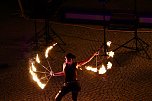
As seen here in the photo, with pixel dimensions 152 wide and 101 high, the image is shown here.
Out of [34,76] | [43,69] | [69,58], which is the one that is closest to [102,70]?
[43,69]

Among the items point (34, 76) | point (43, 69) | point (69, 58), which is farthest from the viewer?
point (43, 69)

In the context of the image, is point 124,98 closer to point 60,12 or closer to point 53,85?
point 53,85

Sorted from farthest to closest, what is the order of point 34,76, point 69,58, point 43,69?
point 43,69, point 34,76, point 69,58

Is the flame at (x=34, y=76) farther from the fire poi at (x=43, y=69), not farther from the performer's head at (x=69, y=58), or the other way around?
the performer's head at (x=69, y=58)

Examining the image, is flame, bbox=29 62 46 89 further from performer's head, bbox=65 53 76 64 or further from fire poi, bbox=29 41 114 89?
performer's head, bbox=65 53 76 64

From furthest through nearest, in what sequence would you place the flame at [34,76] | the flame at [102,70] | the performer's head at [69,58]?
1. the flame at [102,70]
2. the flame at [34,76]
3. the performer's head at [69,58]

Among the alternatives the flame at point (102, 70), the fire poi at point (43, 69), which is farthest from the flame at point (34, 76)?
the flame at point (102, 70)

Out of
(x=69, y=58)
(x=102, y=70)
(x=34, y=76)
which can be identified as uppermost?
(x=69, y=58)

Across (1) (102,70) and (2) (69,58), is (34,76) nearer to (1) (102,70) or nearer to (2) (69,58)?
(1) (102,70)

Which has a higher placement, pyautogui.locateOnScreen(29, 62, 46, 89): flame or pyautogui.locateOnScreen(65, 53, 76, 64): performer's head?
pyautogui.locateOnScreen(65, 53, 76, 64): performer's head

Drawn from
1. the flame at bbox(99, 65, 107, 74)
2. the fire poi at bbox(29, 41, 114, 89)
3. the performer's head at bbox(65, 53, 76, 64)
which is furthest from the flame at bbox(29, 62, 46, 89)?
the performer's head at bbox(65, 53, 76, 64)

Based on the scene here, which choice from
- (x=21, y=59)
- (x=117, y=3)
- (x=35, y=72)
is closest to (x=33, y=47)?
(x=21, y=59)

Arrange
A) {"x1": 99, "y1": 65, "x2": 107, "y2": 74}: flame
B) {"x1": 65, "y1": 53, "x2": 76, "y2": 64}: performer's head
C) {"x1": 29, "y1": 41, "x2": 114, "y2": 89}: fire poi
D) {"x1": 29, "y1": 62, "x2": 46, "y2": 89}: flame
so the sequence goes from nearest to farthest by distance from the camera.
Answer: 1. {"x1": 65, "y1": 53, "x2": 76, "y2": 64}: performer's head
2. {"x1": 29, "y1": 62, "x2": 46, "y2": 89}: flame
3. {"x1": 29, "y1": 41, "x2": 114, "y2": 89}: fire poi
4. {"x1": 99, "y1": 65, "x2": 107, "y2": 74}: flame

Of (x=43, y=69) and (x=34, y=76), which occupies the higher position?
(x=43, y=69)
